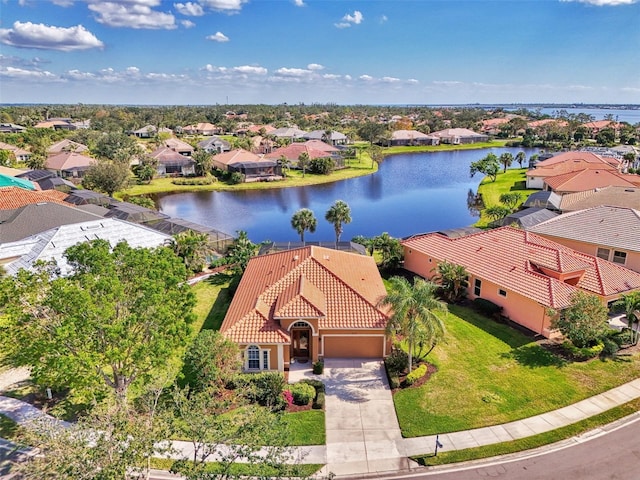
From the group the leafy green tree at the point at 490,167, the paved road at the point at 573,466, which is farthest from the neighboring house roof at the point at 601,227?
the leafy green tree at the point at 490,167

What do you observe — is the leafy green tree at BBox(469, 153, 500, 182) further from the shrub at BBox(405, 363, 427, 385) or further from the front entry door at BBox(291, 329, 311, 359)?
the front entry door at BBox(291, 329, 311, 359)

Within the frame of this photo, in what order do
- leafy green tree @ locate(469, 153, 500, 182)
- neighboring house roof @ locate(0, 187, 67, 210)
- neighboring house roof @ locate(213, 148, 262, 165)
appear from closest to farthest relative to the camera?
neighboring house roof @ locate(0, 187, 67, 210) < leafy green tree @ locate(469, 153, 500, 182) < neighboring house roof @ locate(213, 148, 262, 165)

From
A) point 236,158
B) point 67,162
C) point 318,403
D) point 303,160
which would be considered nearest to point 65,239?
point 318,403

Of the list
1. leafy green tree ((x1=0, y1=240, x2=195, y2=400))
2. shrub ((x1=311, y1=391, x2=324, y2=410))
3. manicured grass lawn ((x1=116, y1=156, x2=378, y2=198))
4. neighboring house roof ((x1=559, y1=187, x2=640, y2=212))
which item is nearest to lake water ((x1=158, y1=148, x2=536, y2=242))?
manicured grass lawn ((x1=116, y1=156, x2=378, y2=198))

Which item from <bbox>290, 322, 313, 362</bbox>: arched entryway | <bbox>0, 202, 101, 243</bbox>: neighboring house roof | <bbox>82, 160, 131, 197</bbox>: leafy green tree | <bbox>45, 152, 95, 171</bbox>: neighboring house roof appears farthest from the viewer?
<bbox>45, 152, 95, 171</bbox>: neighboring house roof

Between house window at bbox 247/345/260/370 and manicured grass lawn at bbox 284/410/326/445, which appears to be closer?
manicured grass lawn at bbox 284/410/326/445

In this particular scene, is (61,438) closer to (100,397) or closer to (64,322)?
(64,322)

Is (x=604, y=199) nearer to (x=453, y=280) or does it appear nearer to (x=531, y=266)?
(x=531, y=266)

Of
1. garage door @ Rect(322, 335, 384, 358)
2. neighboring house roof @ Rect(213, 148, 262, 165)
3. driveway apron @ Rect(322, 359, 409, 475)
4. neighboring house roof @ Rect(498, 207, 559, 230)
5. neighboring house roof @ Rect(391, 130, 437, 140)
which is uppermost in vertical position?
neighboring house roof @ Rect(391, 130, 437, 140)
